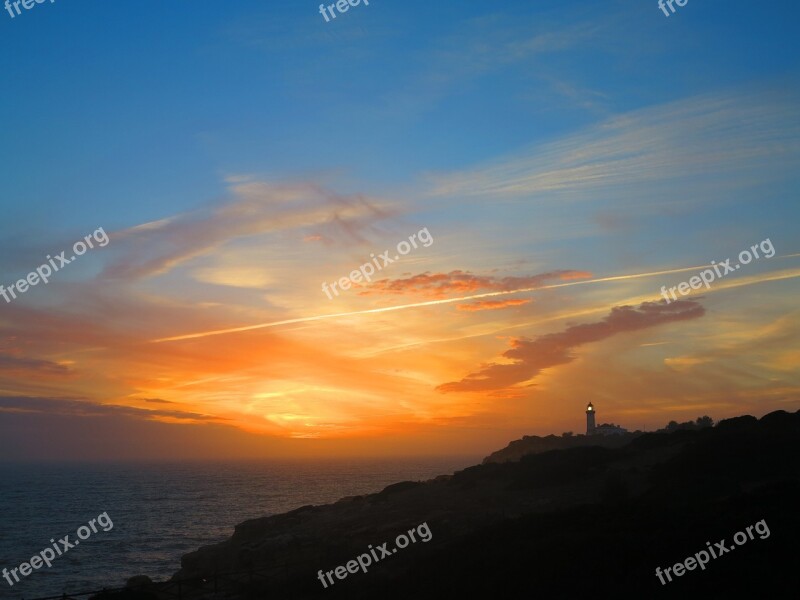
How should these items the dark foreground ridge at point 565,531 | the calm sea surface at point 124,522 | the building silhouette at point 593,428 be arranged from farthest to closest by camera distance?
the building silhouette at point 593,428
the calm sea surface at point 124,522
the dark foreground ridge at point 565,531

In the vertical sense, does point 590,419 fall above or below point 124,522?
below

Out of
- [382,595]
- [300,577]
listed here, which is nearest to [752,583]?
[382,595]

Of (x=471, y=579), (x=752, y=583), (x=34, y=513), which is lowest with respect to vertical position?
(x=752, y=583)

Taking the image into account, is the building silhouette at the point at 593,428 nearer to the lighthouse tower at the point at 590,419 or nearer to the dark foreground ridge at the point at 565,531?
the lighthouse tower at the point at 590,419

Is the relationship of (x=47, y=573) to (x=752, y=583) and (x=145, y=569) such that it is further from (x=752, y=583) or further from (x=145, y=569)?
(x=752, y=583)

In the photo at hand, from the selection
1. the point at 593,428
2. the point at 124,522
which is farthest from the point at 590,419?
the point at 124,522

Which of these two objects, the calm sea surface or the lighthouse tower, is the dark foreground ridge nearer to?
the calm sea surface

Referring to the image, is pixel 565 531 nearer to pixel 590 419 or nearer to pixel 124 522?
pixel 590 419

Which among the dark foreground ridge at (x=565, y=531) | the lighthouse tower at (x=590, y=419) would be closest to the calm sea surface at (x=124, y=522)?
the dark foreground ridge at (x=565, y=531)
